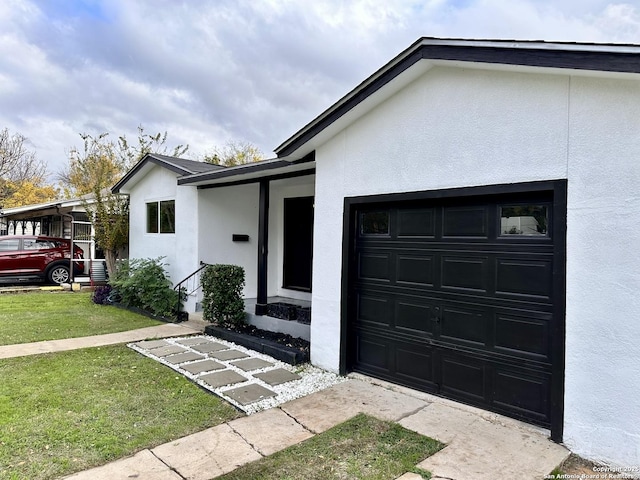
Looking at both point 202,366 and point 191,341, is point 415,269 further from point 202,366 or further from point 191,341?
point 191,341

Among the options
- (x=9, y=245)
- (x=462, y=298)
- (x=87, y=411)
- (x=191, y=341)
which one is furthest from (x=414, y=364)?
(x=9, y=245)

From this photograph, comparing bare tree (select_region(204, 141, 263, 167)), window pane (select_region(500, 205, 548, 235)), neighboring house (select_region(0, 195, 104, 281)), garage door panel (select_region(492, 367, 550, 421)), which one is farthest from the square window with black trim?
bare tree (select_region(204, 141, 263, 167))

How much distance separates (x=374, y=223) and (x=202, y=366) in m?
3.10

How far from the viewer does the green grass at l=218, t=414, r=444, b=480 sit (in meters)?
2.90

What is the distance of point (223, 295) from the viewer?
23.5ft

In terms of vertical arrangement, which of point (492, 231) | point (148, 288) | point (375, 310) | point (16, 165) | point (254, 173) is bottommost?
point (148, 288)

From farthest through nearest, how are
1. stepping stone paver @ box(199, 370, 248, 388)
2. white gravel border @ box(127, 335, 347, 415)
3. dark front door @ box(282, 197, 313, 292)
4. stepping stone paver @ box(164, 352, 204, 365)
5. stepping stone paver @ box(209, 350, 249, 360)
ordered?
dark front door @ box(282, 197, 313, 292)
stepping stone paver @ box(209, 350, 249, 360)
stepping stone paver @ box(164, 352, 204, 365)
stepping stone paver @ box(199, 370, 248, 388)
white gravel border @ box(127, 335, 347, 415)

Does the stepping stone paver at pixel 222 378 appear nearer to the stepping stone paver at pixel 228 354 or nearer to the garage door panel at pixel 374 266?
the stepping stone paver at pixel 228 354

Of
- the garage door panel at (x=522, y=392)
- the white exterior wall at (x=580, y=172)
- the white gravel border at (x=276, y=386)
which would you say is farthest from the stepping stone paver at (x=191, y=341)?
the garage door panel at (x=522, y=392)

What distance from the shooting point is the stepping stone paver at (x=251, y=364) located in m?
5.38

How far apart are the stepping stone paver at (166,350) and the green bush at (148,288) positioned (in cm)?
243

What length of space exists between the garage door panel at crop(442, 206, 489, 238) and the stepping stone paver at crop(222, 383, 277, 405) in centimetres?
275

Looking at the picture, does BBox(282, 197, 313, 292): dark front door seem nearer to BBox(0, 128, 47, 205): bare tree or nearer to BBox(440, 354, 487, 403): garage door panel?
BBox(440, 354, 487, 403): garage door panel

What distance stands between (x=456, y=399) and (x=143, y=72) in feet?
59.2
